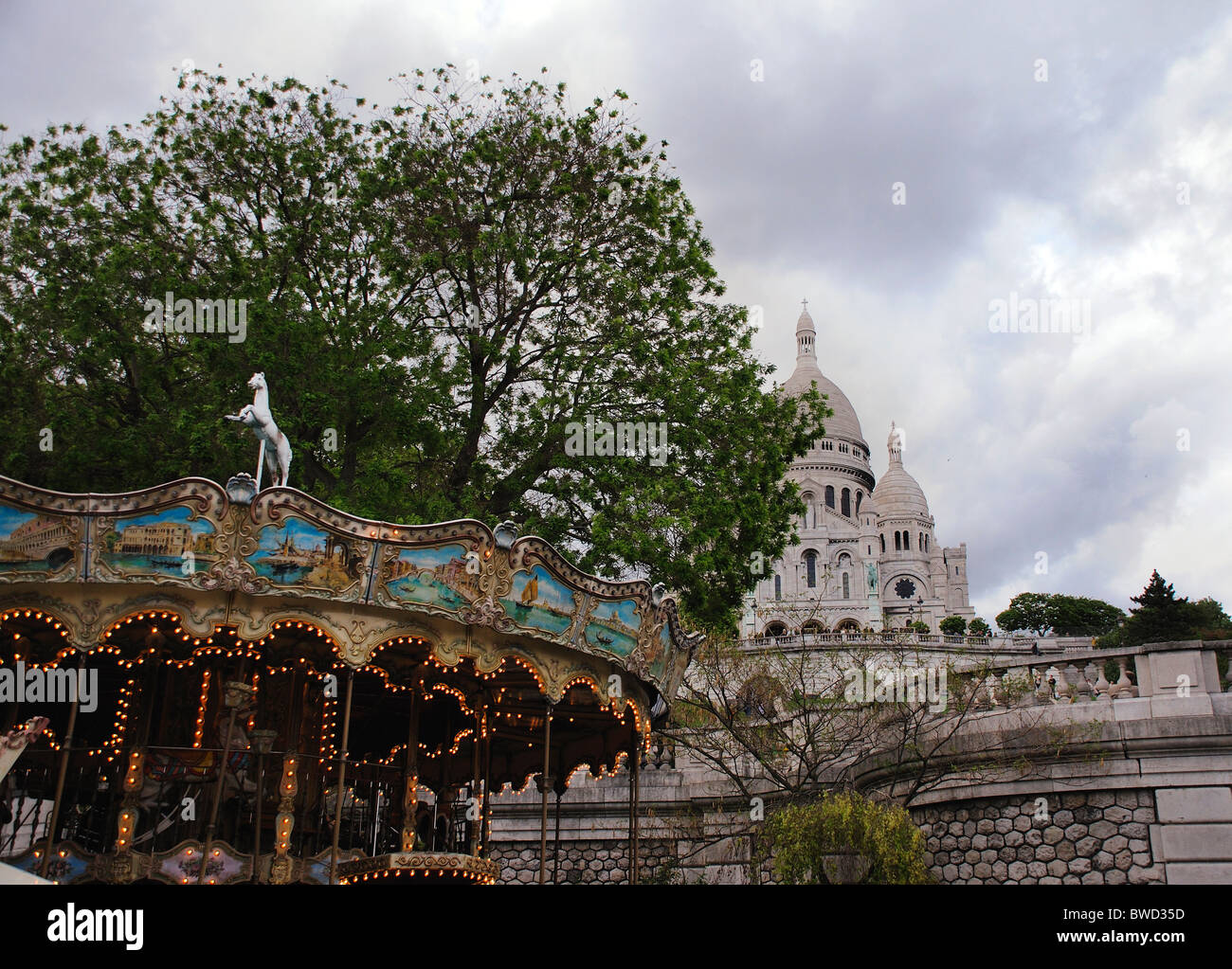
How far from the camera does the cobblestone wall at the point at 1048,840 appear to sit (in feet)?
50.1

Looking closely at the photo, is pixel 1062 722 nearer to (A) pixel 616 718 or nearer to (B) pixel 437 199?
(A) pixel 616 718

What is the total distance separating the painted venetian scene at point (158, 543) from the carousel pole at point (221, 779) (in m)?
2.30

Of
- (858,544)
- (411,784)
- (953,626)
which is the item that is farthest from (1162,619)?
(411,784)

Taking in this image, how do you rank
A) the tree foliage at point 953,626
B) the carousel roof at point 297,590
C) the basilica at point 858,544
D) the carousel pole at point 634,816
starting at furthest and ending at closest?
the basilica at point 858,544 < the tree foliage at point 953,626 < the carousel pole at point 634,816 < the carousel roof at point 297,590

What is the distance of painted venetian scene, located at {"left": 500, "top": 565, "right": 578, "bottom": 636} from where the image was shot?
12836 millimetres

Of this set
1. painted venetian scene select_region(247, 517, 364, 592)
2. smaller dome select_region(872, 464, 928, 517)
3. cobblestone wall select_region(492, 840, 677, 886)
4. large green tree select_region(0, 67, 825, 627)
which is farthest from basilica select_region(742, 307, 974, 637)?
painted venetian scene select_region(247, 517, 364, 592)

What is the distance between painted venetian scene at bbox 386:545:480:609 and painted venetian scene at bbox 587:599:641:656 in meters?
1.88

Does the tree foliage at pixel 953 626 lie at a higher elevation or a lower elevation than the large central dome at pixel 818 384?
lower

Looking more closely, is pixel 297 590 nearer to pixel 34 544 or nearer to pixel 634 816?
pixel 34 544

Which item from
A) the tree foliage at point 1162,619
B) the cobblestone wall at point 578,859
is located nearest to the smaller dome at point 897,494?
the tree foliage at point 1162,619

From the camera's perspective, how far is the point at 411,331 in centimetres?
2012

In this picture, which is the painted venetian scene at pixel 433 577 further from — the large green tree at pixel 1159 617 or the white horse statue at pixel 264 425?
the large green tree at pixel 1159 617

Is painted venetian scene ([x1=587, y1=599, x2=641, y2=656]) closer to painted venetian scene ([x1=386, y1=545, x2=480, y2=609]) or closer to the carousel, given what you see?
the carousel
